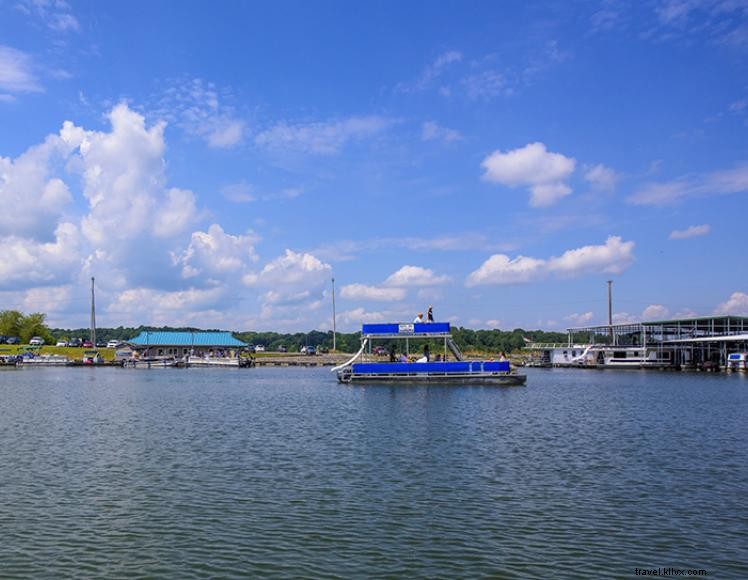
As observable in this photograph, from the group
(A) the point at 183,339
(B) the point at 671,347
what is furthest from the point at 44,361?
(B) the point at 671,347

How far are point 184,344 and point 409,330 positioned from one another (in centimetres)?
8865

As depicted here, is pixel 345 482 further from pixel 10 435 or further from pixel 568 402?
pixel 568 402

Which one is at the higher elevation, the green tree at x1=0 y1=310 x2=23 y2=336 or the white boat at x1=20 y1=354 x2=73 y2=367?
the green tree at x1=0 y1=310 x2=23 y2=336

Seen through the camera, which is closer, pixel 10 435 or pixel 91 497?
pixel 91 497

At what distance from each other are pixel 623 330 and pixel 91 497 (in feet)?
401

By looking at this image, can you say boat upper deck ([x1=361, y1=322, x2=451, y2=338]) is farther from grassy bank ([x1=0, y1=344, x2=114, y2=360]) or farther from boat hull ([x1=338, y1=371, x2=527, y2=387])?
grassy bank ([x1=0, y1=344, x2=114, y2=360])

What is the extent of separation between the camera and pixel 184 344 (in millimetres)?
139875

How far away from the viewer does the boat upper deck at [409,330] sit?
2491 inches

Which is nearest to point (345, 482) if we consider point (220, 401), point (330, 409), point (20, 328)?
point (330, 409)

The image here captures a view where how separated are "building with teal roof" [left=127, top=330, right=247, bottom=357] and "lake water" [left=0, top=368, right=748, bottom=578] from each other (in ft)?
330

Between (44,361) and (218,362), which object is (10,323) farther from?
(218,362)

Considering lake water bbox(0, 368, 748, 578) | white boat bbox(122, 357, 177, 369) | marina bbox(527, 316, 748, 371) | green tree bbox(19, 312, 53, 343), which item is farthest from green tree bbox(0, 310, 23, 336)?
lake water bbox(0, 368, 748, 578)

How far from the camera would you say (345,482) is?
69.8ft

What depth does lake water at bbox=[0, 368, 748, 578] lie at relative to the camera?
46.2 feet
